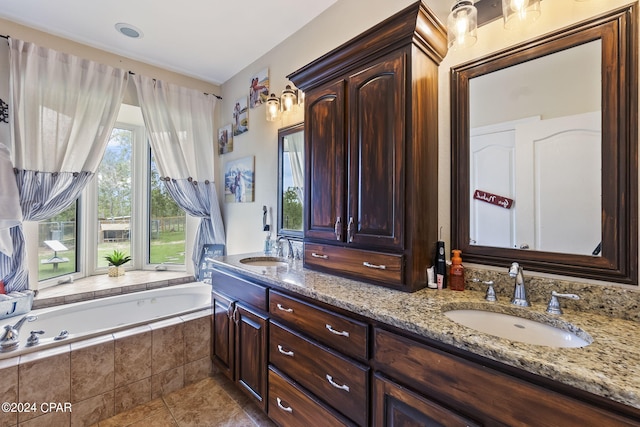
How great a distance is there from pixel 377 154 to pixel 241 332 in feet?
4.69

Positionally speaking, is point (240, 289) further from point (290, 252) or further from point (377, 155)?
point (377, 155)

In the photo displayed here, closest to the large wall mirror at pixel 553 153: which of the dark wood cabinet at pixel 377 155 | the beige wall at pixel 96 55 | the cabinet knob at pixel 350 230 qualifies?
the dark wood cabinet at pixel 377 155

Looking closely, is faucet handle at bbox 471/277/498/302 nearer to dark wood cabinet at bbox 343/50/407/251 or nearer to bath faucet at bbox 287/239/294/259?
dark wood cabinet at bbox 343/50/407/251

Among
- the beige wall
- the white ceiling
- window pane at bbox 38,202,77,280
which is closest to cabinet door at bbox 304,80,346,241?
the white ceiling

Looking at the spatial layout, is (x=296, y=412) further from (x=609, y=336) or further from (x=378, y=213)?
(x=609, y=336)

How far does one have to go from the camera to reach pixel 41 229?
8.73ft

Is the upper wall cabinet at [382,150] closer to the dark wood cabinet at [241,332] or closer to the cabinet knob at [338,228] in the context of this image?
the cabinet knob at [338,228]

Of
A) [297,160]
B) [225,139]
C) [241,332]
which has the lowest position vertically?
[241,332]

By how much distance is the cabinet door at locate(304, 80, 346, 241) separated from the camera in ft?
5.38

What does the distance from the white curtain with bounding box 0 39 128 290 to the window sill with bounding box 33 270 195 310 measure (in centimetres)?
25

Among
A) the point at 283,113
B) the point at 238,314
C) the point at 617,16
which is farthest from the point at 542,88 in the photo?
the point at 238,314

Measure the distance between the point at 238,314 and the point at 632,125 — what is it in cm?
213

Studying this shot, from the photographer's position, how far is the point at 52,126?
2383mm

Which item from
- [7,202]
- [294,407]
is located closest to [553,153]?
[294,407]
